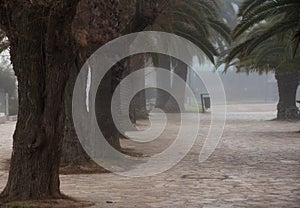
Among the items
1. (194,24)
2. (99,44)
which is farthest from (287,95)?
(99,44)

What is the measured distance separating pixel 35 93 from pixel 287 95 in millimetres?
25023

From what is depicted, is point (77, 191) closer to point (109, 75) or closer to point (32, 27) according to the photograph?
point (32, 27)

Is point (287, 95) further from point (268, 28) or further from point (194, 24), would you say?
point (268, 28)

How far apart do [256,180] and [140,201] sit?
106 inches

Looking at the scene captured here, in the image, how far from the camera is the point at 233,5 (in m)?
41.4

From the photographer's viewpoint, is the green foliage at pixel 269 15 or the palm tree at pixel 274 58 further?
the palm tree at pixel 274 58

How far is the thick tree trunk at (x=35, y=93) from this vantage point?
682 cm

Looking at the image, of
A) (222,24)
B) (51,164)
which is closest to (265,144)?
(222,24)

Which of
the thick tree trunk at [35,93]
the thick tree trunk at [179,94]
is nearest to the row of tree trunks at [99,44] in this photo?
the thick tree trunk at [35,93]

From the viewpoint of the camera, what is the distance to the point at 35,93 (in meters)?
6.82

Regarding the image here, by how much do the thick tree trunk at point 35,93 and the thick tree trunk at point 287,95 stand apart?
2434 centimetres

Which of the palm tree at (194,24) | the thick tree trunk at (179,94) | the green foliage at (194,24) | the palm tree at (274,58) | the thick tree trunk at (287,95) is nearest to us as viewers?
the palm tree at (194,24)

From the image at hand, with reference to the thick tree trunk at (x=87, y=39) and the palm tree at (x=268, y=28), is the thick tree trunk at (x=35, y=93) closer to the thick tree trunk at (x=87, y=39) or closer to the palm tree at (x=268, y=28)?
the thick tree trunk at (x=87, y=39)

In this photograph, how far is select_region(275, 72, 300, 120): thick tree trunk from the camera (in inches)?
1175
